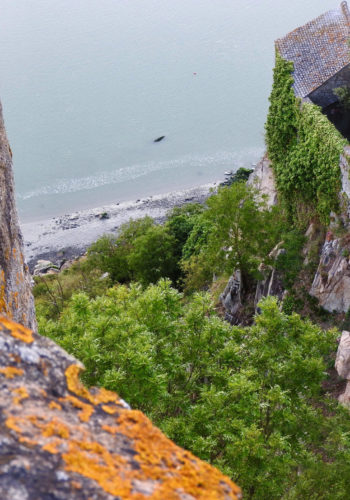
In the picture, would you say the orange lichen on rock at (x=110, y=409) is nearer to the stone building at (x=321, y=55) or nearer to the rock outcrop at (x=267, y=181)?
the rock outcrop at (x=267, y=181)

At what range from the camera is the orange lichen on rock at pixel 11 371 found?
4488 millimetres

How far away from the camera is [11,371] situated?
4.53m

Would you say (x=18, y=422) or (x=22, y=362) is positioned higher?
(x=22, y=362)

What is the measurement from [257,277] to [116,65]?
173 feet

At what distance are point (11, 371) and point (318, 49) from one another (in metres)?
32.0

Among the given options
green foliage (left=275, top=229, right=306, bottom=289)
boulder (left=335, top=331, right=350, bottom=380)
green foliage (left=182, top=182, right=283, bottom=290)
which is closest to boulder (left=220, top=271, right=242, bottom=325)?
green foliage (left=182, top=182, right=283, bottom=290)

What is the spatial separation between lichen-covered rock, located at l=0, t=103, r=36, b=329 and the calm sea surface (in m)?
47.9

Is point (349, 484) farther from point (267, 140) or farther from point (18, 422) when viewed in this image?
point (267, 140)

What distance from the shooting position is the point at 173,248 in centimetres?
4225

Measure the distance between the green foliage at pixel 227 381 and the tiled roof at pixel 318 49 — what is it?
731 inches

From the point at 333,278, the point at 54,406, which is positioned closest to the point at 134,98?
the point at 333,278

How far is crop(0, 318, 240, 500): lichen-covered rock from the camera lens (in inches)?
151

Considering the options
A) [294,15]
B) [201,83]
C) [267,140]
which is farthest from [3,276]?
[294,15]

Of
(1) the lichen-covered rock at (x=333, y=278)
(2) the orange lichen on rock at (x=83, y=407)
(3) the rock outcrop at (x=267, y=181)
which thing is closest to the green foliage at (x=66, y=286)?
(3) the rock outcrop at (x=267, y=181)
